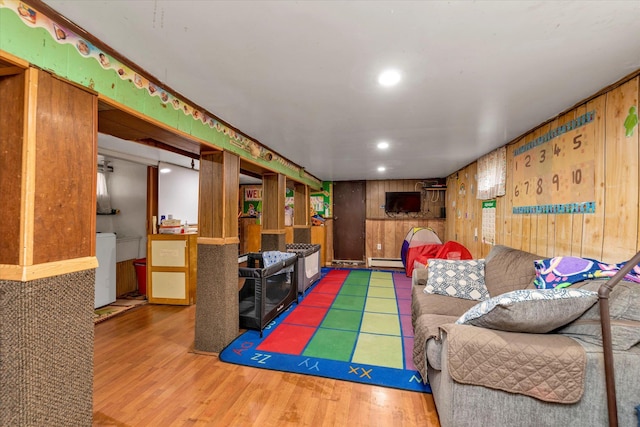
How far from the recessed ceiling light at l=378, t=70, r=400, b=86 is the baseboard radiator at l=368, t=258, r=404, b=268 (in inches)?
201

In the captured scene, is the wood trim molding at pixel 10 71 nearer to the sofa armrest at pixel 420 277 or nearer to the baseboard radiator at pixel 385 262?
the sofa armrest at pixel 420 277

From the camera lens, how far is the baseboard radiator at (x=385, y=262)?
6.30 m

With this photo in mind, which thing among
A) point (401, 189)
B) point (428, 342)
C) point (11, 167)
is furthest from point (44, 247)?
point (401, 189)

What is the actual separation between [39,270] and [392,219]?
6.08m

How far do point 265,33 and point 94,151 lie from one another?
1.01 meters

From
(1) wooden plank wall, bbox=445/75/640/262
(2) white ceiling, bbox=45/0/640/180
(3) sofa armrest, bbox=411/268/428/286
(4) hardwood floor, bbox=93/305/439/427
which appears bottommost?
(4) hardwood floor, bbox=93/305/439/427

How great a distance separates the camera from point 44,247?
1.15m

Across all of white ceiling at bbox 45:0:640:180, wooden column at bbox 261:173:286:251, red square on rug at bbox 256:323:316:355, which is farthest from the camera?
wooden column at bbox 261:173:286:251

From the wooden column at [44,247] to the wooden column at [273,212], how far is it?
2647mm

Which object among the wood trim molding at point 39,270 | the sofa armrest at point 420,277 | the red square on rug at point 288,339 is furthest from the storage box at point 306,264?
the wood trim molding at point 39,270

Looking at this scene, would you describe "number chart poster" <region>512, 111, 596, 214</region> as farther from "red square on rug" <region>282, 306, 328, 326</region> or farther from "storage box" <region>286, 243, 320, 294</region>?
"storage box" <region>286, 243, 320, 294</region>

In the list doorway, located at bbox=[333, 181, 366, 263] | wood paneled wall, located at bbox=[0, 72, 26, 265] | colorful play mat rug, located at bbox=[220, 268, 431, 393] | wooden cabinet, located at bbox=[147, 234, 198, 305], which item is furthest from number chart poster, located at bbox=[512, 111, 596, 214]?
wooden cabinet, located at bbox=[147, 234, 198, 305]

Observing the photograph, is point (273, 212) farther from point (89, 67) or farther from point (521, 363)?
point (521, 363)

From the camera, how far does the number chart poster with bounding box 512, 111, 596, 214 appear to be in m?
2.02
